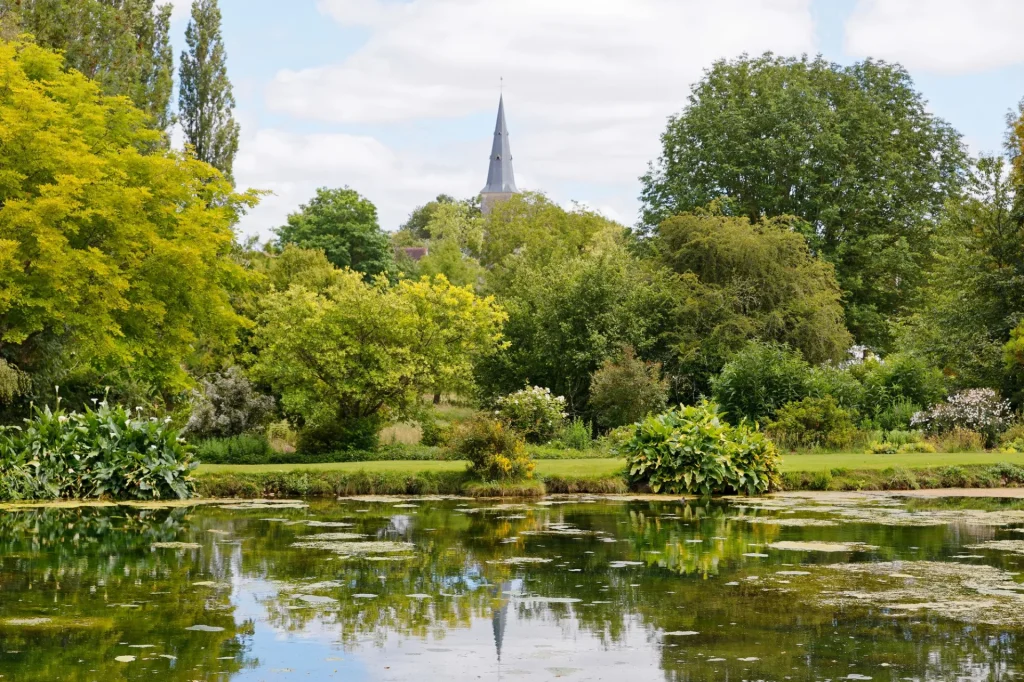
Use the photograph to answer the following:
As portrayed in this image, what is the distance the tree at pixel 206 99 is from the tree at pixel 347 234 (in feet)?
56.9

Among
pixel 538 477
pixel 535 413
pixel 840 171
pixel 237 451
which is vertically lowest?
pixel 538 477

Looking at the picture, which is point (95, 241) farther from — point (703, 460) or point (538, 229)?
point (538, 229)

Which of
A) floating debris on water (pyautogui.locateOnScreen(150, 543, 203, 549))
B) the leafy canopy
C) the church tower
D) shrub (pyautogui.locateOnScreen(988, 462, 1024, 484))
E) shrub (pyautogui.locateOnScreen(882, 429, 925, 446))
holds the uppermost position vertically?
the church tower

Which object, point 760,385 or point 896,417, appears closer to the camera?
point 896,417

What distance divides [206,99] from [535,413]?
21653 mm

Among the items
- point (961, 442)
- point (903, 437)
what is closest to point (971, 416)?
point (961, 442)

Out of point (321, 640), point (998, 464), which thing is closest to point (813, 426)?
point (998, 464)

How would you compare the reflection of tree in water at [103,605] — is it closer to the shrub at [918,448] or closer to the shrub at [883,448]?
the shrub at [883,448]

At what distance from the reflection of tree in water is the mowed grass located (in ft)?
16.4

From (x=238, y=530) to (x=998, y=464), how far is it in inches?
523

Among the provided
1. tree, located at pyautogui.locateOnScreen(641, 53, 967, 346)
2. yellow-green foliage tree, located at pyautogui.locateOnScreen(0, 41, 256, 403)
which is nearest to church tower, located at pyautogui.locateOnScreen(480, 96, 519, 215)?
tree, located at pyautogui.locateOnScreen(641, 53, 967, 346)

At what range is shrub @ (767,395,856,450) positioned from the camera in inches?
937

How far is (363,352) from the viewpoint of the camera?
22.8 m

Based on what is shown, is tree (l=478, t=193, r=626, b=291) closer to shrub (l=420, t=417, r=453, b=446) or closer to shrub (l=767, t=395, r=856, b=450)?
shrub (l=420, t=417, r=453, b=446)
